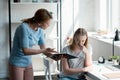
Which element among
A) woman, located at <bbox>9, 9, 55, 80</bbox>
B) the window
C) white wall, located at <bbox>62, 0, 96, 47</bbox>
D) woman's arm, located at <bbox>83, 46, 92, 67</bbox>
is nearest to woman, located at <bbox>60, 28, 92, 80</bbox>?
woman's arm, located at <bbox>83, 46, 92, 67</bbox>

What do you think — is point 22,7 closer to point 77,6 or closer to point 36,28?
point 77,6

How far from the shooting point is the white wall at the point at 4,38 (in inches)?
198

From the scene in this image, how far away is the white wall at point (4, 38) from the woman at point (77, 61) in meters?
2.49

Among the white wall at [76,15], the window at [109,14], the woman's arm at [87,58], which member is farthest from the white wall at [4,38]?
the woman's arm at [87,58]

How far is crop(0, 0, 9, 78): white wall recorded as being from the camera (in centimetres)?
503

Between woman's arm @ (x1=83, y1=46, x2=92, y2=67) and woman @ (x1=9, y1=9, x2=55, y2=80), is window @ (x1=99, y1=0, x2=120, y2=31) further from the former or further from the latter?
woman @ (x1=9, y1=9, x2=55, y2=80)

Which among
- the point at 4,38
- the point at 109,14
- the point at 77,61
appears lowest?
the point at 77,61

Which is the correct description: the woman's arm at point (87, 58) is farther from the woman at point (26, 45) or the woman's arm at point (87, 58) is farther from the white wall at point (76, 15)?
the white wall at point (76, 15)

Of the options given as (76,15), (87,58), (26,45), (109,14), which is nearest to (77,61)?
(87,58)

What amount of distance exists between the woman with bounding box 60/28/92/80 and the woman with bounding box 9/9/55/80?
260 mm

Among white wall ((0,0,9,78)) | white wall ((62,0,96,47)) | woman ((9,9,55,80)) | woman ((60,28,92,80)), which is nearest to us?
woman ((9,9,55,80))

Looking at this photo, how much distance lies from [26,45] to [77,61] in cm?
59

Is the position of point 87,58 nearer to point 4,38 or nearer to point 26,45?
point 26,45

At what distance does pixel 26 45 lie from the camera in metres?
2.62
